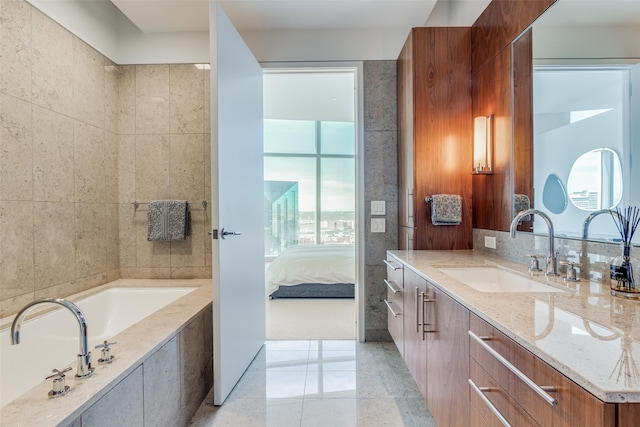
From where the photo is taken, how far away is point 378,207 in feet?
8.59

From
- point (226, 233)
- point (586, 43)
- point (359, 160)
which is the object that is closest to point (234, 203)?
point (226, 233)

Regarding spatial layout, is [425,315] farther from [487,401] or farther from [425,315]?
[487,401]

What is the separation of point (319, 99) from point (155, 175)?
2.93m

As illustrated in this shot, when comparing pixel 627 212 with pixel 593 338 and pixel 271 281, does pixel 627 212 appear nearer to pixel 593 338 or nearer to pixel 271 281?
pixel 593 338

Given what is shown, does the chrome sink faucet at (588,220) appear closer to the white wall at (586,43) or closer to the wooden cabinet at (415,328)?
the white wall at (586,43)

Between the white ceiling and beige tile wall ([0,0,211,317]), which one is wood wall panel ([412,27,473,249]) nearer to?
the white ceiling

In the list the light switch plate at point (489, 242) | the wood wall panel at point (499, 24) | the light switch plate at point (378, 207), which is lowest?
the light switch plate at point (489, 242)

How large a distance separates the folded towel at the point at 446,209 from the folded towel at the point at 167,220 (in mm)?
1986

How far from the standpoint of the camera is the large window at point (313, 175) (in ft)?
19.8

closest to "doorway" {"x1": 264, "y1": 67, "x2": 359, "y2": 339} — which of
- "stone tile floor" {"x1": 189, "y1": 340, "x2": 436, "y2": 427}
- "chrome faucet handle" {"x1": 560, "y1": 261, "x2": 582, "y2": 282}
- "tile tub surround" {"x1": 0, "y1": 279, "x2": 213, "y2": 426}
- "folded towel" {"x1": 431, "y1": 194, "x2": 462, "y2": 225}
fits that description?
"stone tile floor" {"x1": 189, "y1": 340, "x2": 436, "y2": 427}

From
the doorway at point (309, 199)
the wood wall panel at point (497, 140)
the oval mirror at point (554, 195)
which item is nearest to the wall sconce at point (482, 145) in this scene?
the wood wall panel at point (497, 140)

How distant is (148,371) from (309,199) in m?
4.95

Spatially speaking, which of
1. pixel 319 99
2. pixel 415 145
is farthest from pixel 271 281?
pixel 319 99

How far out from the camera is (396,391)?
193cm
